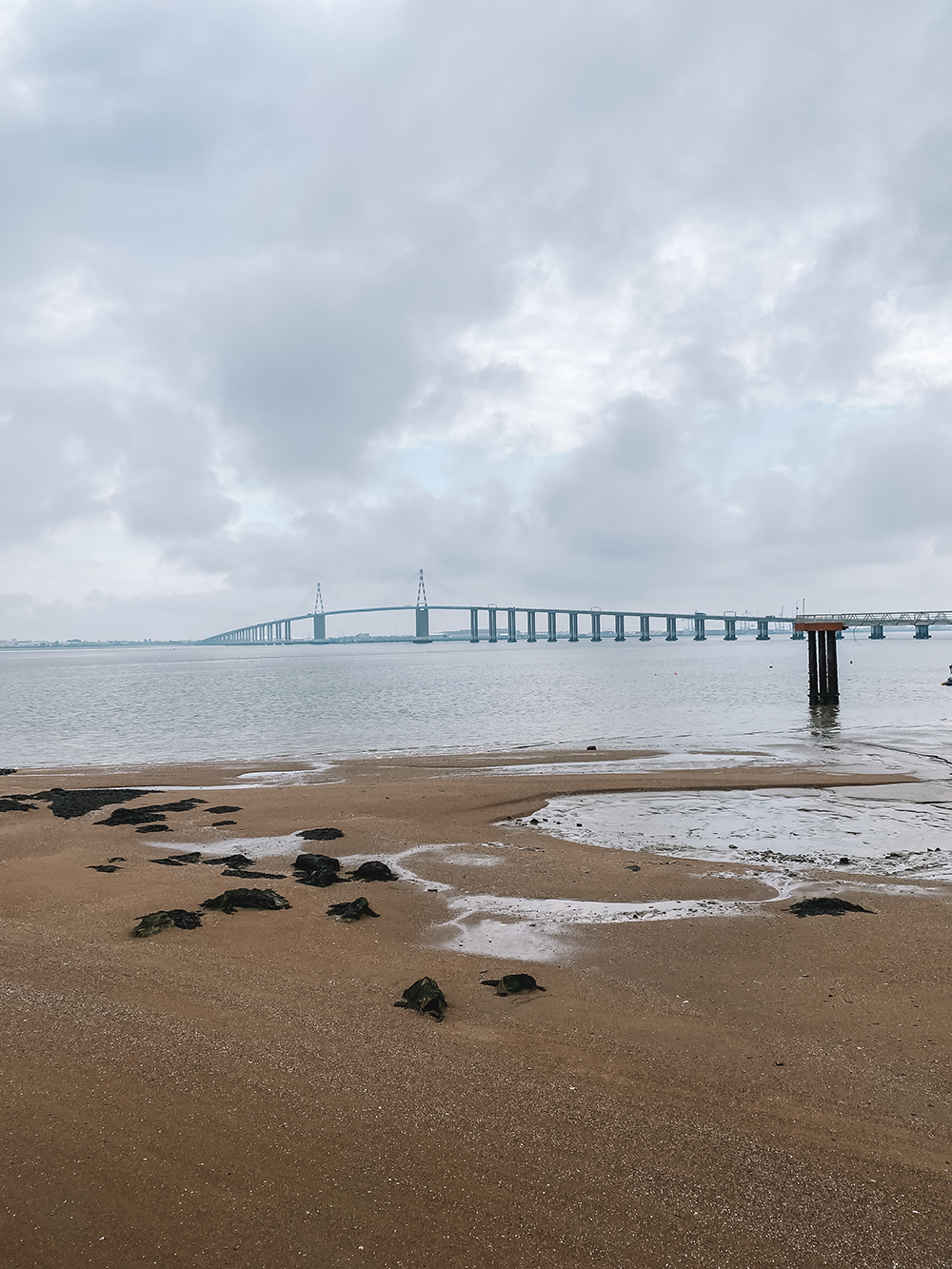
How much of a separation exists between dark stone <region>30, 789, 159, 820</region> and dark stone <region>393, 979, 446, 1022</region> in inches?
430

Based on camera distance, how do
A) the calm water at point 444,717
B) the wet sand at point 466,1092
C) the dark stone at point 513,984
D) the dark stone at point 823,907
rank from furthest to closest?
the calm water at point 444,717 → the dark stone at point 823,907 → the dark stone at point 513,984 → the wet sand at point 466,1092

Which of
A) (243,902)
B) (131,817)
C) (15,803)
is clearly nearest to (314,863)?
(243,902)

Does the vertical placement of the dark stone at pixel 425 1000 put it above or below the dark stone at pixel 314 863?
above

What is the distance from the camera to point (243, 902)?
28.9 ft

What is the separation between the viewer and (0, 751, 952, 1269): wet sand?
3.73m

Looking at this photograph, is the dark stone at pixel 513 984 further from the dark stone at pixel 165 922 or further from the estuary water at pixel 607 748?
the dark stone at pixel 165 922

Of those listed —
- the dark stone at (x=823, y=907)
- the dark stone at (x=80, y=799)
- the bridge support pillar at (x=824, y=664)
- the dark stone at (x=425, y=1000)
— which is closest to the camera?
the dark stone at (x=425, y=1000)

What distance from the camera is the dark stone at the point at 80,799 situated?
15.2m

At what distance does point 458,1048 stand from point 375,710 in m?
37.0

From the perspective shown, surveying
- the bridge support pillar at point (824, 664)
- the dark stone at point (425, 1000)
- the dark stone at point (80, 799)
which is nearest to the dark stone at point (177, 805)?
the dark stone at point (80, 799)

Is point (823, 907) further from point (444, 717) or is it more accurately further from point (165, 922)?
point (444, 717)

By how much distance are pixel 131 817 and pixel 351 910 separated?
786 centimetres

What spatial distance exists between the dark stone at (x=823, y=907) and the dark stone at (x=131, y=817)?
36.5ft

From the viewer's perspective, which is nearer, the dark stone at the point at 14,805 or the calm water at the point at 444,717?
the dark stone at the point at 14,805
